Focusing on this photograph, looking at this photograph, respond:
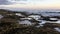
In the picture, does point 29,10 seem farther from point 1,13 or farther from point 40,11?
point 1,13

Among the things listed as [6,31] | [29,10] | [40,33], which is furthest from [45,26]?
[6,31]

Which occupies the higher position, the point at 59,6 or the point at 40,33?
the point at 59,6

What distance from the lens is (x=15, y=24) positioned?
0.96m

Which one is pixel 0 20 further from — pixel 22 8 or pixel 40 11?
pixel 40 11

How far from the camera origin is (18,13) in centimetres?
101

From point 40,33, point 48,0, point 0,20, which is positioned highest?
point 48,0

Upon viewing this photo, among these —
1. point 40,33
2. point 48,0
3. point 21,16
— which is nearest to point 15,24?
point 21,16

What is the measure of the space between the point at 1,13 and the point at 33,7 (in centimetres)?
30

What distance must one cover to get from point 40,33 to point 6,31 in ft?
0.94

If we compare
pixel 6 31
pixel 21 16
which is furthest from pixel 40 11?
pixel 6 31

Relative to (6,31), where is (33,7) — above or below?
above

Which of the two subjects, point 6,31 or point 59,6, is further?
point 59,6

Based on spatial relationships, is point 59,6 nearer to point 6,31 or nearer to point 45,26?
point 45,26

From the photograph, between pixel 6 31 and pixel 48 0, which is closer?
pixel 6 31
